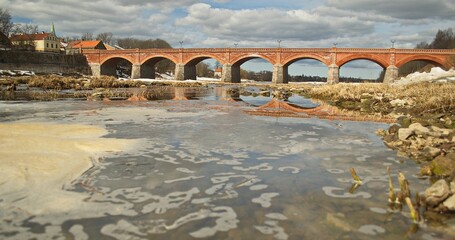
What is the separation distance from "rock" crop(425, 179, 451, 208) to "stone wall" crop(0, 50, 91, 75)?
60384 millimetres

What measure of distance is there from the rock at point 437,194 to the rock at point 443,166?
4.63 feet

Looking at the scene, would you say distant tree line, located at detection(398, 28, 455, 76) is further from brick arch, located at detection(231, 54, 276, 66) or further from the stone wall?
the stone wall

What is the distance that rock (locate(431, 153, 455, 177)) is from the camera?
570cm

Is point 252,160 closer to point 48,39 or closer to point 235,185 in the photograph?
point 235,185

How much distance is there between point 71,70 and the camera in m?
65.4

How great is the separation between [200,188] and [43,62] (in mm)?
63791

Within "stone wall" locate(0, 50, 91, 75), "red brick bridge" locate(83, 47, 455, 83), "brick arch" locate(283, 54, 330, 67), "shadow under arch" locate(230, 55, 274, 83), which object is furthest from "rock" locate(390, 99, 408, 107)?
"stone wall" locate(0, 50, 91, 75)

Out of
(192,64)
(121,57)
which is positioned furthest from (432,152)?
(121,57)

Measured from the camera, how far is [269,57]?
58938 mm

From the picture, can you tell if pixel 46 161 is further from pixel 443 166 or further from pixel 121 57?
pixel 121 57

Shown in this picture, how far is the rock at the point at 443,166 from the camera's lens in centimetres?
570

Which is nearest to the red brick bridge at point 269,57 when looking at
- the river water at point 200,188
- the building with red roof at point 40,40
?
the building with red roof at point 40,40

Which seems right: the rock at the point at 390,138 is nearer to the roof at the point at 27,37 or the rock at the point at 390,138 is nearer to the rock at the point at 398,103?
the rock at the point at 398,103

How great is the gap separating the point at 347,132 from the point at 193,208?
7.57 m
